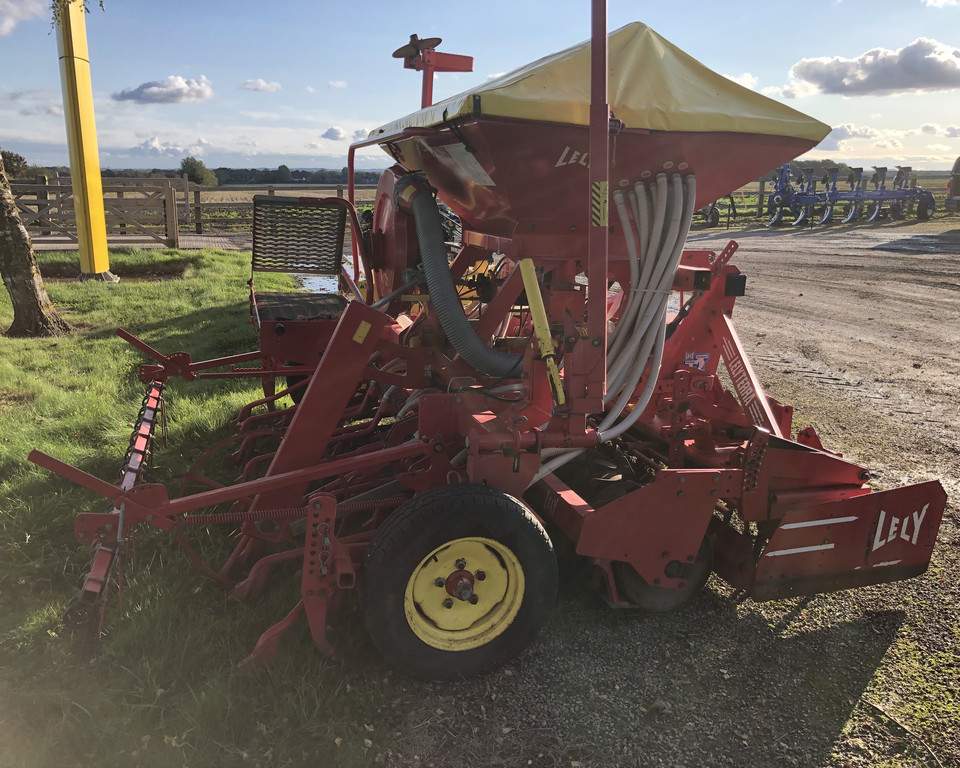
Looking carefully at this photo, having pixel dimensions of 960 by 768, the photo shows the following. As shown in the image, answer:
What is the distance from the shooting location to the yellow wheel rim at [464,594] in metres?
2.71

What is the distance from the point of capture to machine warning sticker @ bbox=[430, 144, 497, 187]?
10.3 ft

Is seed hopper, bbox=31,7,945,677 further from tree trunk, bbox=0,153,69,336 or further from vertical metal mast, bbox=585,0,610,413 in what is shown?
tree trunk, bbox=0,153,69,336

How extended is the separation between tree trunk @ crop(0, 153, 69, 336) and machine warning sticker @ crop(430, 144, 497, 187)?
691cm

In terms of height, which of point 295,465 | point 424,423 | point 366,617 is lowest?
point 366,617

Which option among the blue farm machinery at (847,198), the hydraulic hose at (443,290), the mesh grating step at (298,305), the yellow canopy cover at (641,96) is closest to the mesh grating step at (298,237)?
the mesh grating step at (298,305)

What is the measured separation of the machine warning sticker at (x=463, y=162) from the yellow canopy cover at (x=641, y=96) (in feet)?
0.62

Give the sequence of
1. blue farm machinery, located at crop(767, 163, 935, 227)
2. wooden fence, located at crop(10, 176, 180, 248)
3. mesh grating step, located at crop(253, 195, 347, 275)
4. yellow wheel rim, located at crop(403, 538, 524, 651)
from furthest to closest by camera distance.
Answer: blue farm machinery, located at crop(767, 163, 935, 227) < wooden fence, located at crop(10, 176, 180, 248) < mesh grating step, located at crop(253, 195, 347, 275) < yellow wheel rim, located at crop(403, 538, 524, 651)

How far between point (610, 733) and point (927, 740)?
1192mm

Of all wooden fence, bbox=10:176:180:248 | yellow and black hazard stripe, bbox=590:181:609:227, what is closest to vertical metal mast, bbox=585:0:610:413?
yellow and black hazard stripe, bbox=590:181:609:227

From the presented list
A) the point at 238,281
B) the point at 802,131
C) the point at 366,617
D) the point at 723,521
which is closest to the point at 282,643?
the point at 366,617

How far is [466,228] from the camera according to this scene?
419 cm

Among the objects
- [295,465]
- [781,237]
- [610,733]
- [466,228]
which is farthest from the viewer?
[781,237]

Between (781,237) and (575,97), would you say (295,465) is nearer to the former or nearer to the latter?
(575,97)

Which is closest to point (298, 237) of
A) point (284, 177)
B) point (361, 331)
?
point (361, 331)
